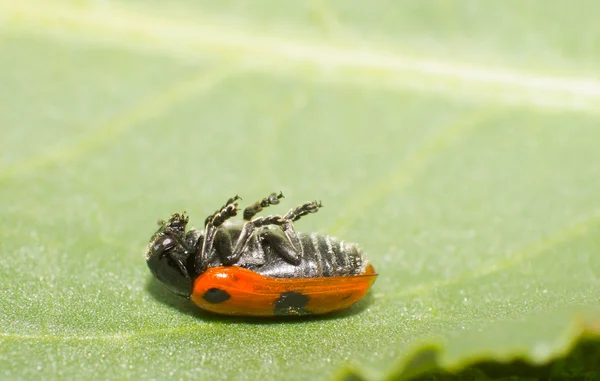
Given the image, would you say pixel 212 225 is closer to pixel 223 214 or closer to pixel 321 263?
pixel 223 214

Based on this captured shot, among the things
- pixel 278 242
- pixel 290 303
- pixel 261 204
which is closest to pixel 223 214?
pixel 261 204

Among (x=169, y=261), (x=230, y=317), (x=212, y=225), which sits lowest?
(x=230, y=317)

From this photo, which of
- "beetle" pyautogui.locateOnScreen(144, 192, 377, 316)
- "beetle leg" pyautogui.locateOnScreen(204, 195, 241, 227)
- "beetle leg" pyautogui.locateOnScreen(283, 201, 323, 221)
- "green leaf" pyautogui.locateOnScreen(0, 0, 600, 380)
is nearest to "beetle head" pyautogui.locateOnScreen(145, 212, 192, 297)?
Answer: "beetle" pyautogui.locateOnScreen(144, 192, 377, 316)

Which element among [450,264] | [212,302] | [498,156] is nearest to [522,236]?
[450,264]

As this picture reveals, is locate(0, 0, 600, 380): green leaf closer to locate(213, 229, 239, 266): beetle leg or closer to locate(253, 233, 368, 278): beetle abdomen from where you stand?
locate(253, 233, 368, 278): beetle abdomen

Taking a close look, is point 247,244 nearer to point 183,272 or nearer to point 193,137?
point 183,272
